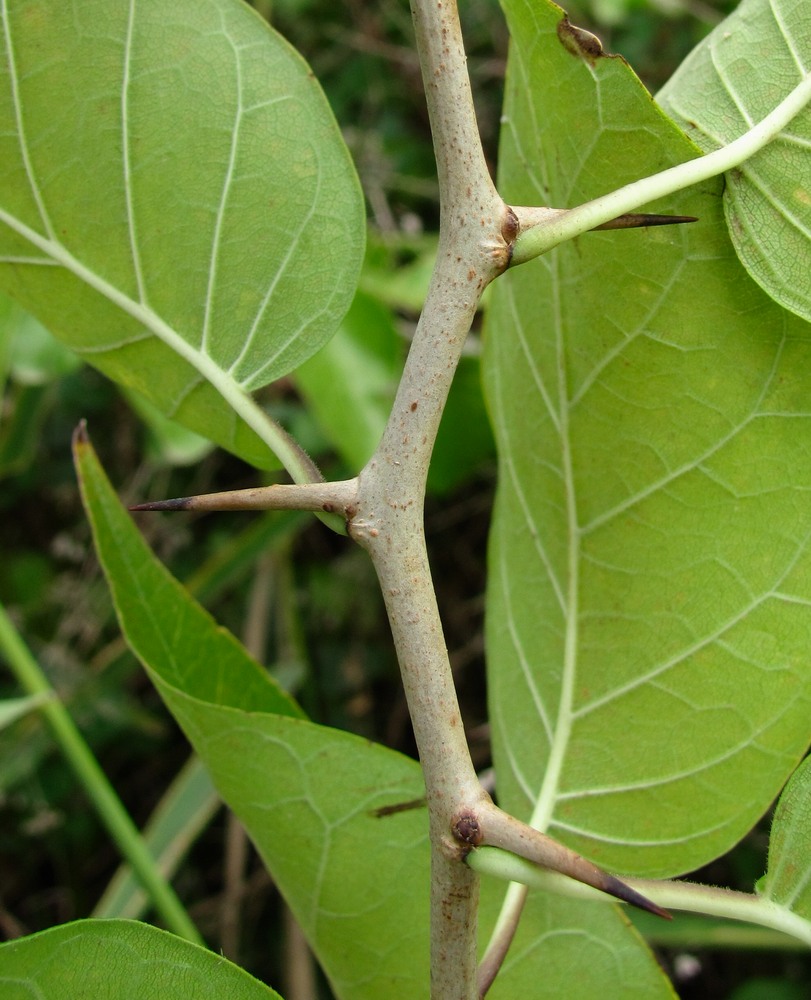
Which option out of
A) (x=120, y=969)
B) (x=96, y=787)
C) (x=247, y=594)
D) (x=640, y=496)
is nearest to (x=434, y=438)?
(x=640, y=496)

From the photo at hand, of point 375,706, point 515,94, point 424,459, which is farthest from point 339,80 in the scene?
point 424,459

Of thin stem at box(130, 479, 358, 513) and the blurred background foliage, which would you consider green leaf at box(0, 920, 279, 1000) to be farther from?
the blurred background foliage

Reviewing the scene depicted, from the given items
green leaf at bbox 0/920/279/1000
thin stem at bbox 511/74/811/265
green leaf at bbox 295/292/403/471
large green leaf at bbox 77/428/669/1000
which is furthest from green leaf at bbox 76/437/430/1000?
green leaf at bbox 295/292/403/471

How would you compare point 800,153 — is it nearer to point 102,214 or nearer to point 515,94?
point 515,94

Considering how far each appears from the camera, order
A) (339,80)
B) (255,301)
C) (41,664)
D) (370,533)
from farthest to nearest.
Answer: (339,80), (41,664), (255,301), (370,533)

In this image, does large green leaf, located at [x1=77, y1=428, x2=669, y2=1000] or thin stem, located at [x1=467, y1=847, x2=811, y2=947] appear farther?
large green leaf, located at [x1=77, y1=428, x2=669, y2=1000]

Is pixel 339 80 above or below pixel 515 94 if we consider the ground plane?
below

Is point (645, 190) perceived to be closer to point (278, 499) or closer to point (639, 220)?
point (639, 220)
